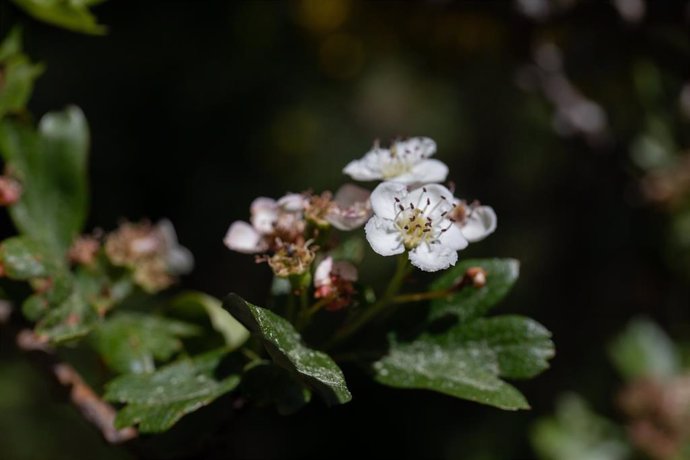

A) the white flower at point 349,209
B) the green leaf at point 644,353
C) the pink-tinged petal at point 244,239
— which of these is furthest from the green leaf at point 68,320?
the green leaf at point 644,353

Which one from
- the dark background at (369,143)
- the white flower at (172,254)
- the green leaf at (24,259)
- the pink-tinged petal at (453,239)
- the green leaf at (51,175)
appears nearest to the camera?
the pink-tinged petal at (453,239)

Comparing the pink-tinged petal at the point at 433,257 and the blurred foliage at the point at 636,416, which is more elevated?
the pink-tinged petal at the point at 433,257

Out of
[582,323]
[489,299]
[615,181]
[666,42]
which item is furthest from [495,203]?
[489,299]

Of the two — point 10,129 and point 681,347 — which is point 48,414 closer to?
point 10,129

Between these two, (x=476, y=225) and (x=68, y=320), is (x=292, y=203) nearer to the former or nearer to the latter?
(x=476, y=225)

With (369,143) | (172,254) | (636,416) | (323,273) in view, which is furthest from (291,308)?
(369,143)

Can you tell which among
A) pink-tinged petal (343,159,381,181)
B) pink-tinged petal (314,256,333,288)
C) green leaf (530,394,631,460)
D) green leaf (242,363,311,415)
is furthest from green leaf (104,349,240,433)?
green leaf (530,394,631,460)

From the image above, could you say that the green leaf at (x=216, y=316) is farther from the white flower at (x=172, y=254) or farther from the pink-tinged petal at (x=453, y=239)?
the pink-tinged petal at (x=453, y=239)

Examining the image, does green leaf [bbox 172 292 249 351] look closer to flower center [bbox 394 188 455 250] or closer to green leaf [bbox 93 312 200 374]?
green leaf [bbox 93 312 200 374]
